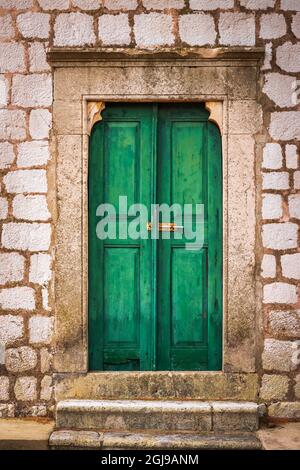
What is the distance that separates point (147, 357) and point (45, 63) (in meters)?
2.42

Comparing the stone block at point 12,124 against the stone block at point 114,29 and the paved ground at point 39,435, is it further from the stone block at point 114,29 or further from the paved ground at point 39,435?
the paved ground at point 39,435

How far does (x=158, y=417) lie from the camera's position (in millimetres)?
4293

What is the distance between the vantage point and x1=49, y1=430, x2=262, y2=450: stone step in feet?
13.3

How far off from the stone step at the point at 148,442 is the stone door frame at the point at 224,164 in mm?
518

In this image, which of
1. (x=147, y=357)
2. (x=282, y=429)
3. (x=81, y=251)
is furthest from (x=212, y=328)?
(x=81, y=251)

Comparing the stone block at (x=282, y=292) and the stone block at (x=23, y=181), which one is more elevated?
the stone block at (x=23, y=181)

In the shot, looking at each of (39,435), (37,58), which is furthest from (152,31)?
(39,435)

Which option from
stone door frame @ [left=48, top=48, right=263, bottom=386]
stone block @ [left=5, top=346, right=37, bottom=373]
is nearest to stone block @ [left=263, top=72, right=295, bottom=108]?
stone door frame @ [left=48, top=48, right=263, bottom=386]

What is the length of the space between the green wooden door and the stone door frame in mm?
140

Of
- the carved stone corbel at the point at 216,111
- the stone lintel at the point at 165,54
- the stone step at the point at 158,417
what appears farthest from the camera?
the carved stone corbel at the point at 216,111

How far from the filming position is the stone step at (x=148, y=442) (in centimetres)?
406

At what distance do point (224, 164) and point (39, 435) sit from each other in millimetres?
2424

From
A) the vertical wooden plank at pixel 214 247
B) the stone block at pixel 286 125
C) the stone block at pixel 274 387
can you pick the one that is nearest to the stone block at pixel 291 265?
the vertical wooden plank at pixel 214 247

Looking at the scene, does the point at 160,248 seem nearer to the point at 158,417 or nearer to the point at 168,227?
the point at 168,227
